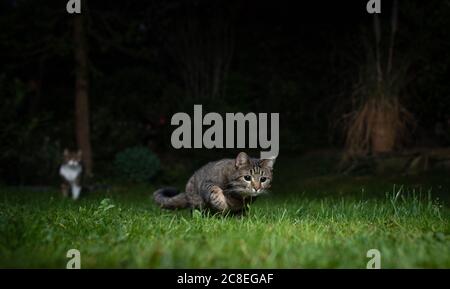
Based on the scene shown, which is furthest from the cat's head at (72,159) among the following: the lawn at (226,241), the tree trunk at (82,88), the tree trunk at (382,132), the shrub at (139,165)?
the tree trunk at (382,132)

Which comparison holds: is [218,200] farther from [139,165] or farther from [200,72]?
[200,72]

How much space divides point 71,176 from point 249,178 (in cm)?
566

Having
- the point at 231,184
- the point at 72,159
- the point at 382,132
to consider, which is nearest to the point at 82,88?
the point at 72,159

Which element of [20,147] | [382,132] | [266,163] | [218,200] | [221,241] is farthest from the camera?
[20,147]

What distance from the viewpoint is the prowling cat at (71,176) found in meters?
10.0

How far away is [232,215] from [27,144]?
330 inches

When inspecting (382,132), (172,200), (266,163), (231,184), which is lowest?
Answer: (172,200)

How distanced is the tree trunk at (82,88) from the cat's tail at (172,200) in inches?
228

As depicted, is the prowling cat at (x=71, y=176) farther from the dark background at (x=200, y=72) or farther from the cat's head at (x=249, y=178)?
the cat's head at (x=249, y=178)

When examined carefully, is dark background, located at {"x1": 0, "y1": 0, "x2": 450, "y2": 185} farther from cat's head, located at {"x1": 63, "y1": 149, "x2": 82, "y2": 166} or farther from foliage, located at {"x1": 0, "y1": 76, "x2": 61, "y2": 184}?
cat's head, located at {"x1": 63, "y1": 149, "x2": 82, "y2": 166}

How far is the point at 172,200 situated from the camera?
6.67 m

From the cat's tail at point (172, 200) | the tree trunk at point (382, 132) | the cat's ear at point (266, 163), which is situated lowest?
the cat's tail at point (172, 200)

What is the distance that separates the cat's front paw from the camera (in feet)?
18.3

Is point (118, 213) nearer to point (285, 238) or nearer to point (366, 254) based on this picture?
point (285, 238)
